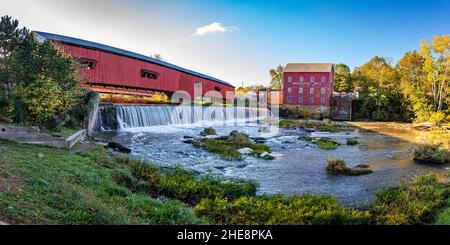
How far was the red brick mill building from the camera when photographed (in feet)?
175

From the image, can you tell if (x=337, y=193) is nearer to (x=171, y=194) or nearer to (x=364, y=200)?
(x=364, y=200)

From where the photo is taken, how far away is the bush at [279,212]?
20.3 ft

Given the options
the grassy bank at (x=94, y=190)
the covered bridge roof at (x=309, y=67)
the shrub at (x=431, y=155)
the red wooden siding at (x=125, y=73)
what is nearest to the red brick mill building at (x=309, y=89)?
the covered bridge roof at (x=309, y=67)

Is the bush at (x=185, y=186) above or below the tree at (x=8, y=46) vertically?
below

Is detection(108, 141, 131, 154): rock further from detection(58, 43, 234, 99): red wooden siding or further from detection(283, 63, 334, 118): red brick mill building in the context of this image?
detection(283, 63, 334, 118): red brick mill building

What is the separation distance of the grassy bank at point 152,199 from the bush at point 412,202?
0.02 m

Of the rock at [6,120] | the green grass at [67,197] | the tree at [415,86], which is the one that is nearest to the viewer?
the green grass at [67,197]

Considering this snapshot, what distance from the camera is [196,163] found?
12.6 m

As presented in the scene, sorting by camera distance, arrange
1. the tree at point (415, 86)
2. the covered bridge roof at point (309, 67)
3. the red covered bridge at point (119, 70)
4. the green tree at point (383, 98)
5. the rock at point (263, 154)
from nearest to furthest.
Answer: the rock at point (263, 154) < the red covered bridge at point (119, 70) < the tree at point (415, 86) < the green tree at point (383, 98) < the covered bridge roof at point (309, 67)

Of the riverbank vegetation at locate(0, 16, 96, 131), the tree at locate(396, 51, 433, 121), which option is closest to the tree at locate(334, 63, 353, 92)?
the tree at locate(396, 51, 433, 121)

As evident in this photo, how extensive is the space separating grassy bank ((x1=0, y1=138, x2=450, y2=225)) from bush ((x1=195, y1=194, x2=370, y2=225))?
2 centimetres

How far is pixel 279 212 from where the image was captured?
6.61 metres

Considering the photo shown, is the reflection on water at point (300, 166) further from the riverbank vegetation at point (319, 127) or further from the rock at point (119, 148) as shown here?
the riverbank vegetation at point (319, 127)
